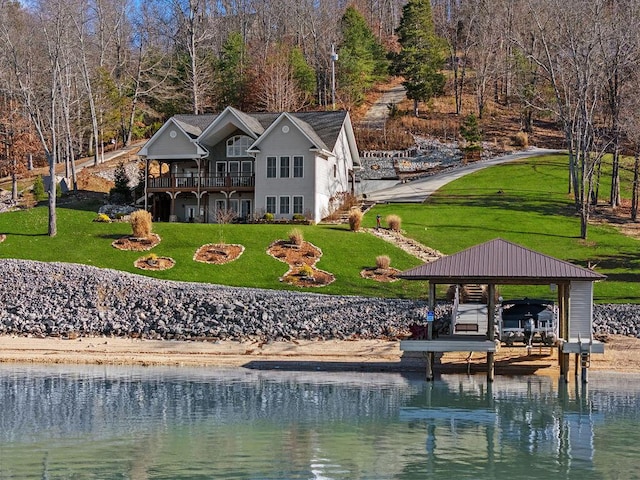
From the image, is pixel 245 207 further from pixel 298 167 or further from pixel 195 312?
pixel 195 312

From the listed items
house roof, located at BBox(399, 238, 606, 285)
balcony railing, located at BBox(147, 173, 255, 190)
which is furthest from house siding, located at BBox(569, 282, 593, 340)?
balcony railing, located at BBox(147, 173, 255, 190)

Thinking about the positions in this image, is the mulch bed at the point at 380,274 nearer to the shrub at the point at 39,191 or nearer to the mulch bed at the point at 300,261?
the mulch bed at the point at 300,261

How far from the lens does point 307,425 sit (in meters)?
21.5

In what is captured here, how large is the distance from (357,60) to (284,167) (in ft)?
131

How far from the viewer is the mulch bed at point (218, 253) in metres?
44.2

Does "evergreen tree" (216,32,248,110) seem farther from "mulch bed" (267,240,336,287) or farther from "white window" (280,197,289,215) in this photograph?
"mulch bed" (267,240,336,287)

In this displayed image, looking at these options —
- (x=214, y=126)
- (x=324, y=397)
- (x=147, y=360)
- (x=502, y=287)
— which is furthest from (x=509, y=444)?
(x=214, y=126)

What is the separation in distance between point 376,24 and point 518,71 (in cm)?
4765

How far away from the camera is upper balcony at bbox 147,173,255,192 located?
55294 millimetres

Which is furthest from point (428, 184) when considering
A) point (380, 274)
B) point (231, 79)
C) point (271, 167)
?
point (231, 79)

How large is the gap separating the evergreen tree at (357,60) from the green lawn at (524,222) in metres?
25.5

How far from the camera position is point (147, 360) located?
31.6 metres

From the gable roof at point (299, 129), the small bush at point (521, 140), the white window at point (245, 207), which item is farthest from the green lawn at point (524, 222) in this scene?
the small bush at point (521, 140)

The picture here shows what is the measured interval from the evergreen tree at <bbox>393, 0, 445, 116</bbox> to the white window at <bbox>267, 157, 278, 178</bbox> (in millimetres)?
36166
